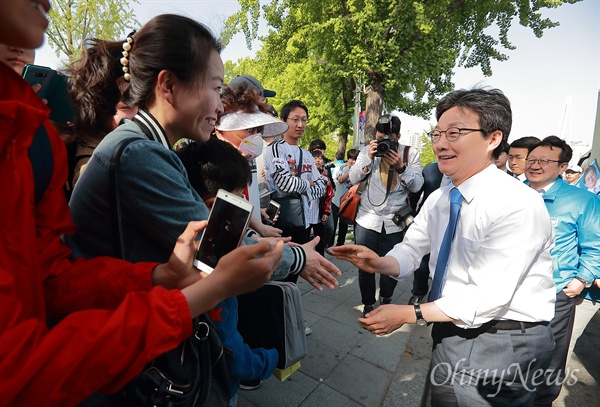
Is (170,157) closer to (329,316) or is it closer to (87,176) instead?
(87,176)

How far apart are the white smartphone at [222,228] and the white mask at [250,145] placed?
5.49 feet

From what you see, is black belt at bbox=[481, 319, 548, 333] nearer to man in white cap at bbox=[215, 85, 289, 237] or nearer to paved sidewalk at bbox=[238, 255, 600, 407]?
paved sidewalk at bbox=[238, 255, 600, 407]

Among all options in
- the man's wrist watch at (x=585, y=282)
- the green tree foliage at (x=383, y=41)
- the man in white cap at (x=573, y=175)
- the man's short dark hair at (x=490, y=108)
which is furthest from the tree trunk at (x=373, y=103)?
the man's short dark hair at (x=490, y=108)

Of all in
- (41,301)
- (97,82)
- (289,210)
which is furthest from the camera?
(289,210)

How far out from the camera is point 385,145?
3561 mm

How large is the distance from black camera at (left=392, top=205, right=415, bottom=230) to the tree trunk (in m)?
8.67

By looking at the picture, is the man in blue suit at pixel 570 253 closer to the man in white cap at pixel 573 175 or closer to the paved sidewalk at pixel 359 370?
the paved sidewalk at pixel 359 370

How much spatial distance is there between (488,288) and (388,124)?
8.55ft

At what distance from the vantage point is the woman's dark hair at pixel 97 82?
4.38 ft

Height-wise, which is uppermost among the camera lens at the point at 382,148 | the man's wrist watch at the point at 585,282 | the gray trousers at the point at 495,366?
the camera lens at the point at 382,148

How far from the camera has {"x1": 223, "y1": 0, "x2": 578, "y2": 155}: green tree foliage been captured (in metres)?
10.7

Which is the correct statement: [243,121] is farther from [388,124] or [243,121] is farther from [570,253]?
[570,253]

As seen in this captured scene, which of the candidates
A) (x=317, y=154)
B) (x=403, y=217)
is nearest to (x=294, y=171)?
(x=403, y=217)

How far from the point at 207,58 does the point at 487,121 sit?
→ 5.04ft
